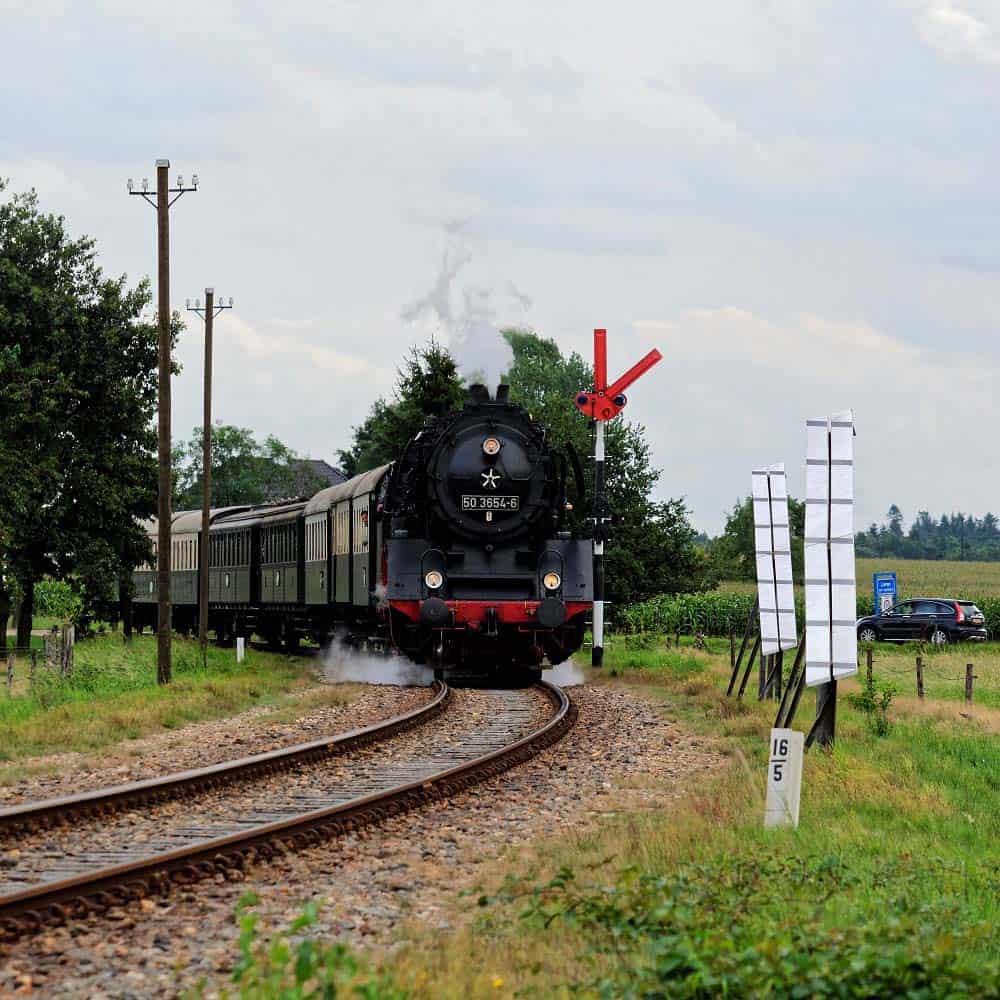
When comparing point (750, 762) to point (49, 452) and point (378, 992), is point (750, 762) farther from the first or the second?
point (49, 452)

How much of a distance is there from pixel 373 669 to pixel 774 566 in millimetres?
8968

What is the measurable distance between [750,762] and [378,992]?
8992 mm

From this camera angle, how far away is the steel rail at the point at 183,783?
33.3ft

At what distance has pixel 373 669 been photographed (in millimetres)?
25625

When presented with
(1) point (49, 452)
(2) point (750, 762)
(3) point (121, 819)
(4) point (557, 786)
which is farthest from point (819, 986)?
(1) point (49, 452)

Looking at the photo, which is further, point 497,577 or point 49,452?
point 49,452

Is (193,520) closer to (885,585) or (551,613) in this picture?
(885,585)

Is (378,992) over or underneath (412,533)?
underneath

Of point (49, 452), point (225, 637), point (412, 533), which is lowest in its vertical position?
point (225, 637)

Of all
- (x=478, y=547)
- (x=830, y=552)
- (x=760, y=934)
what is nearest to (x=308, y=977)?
(x=760, y=934)

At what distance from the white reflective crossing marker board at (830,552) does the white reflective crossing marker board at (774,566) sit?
5.51 m

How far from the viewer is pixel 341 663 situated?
2775 cm

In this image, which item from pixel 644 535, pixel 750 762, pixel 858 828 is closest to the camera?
pixel 858 828

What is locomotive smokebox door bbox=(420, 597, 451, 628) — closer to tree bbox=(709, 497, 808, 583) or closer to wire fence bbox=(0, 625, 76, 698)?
wire fence bbox=(0, 625, 76, 698)
